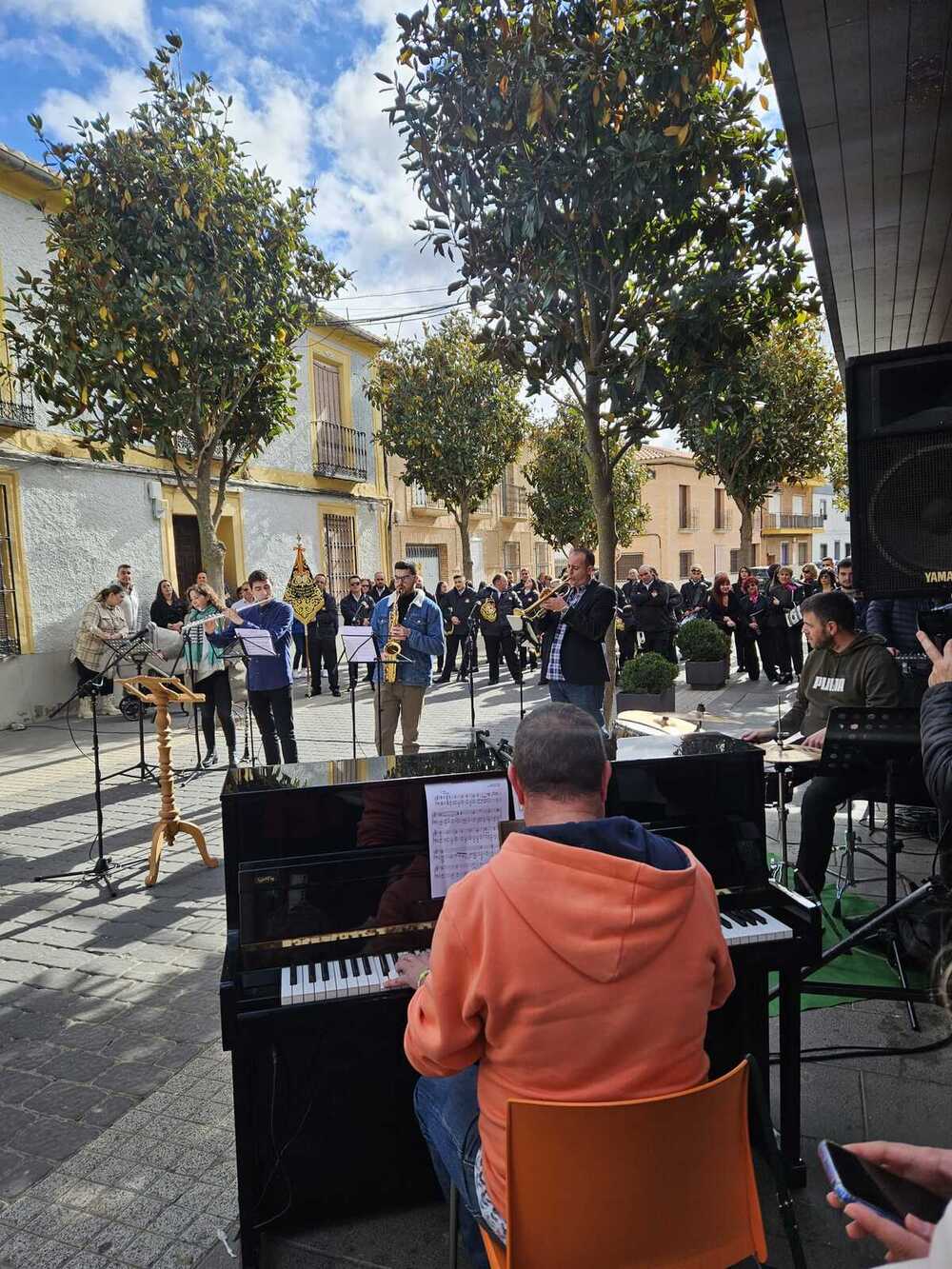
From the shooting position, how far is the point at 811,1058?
3.29 m

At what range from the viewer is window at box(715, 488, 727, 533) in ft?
150

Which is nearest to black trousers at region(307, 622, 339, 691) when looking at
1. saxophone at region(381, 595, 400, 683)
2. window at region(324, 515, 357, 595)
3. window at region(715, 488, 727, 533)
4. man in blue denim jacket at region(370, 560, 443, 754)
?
window at region(324, 515, 357, 595)

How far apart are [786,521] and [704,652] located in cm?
4061

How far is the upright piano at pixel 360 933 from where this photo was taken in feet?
7.89

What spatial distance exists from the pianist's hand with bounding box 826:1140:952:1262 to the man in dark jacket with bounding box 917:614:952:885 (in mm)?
1309

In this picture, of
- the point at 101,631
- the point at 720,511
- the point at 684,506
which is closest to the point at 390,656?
the point at 101,631

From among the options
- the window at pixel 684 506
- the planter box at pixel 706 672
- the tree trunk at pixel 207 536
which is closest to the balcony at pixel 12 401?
the tree trunk at pixel 207 536

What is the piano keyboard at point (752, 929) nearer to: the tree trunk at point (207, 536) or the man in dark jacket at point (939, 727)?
the man in dark jacket at point (939, 727)

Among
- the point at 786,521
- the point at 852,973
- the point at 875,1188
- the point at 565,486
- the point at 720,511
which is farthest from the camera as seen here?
the point at 786,521

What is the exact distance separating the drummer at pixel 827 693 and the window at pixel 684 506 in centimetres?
3976

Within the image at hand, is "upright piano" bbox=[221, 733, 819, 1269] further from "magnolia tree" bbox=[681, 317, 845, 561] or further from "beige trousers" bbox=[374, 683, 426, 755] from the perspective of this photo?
"magnolia tree" bbox=[681, 317, 845, 561]

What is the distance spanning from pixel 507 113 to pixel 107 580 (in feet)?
32.1

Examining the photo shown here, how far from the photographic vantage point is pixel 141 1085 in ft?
10.8

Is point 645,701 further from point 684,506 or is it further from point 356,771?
point 684,506
